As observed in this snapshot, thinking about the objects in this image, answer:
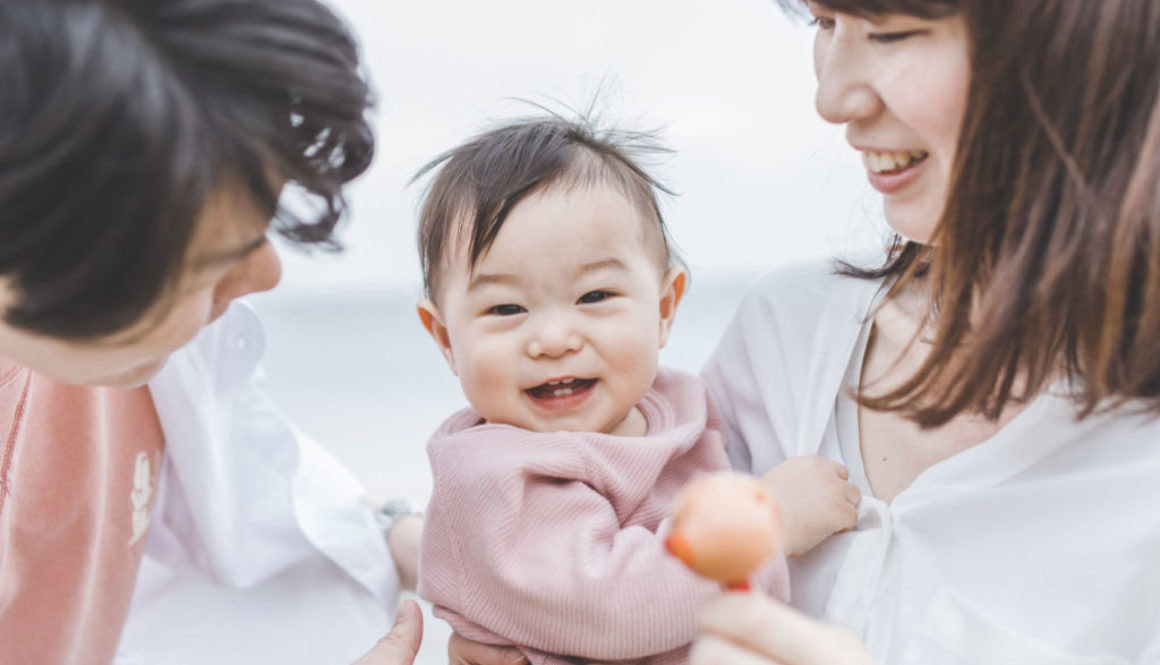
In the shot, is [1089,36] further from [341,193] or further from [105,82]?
[105,82]

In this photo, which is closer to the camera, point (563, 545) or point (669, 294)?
point (563, 545)

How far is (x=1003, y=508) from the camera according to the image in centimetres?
96

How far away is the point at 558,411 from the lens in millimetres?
1092

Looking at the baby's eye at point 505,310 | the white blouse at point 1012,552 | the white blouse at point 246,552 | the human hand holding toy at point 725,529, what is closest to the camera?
the human hand holding toy at point 725,529

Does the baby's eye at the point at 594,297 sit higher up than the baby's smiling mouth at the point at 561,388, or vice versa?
the baby's eye at the point at 594,297

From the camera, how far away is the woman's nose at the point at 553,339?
41.8 inches

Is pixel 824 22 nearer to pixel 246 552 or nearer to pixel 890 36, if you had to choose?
pixel 890 36

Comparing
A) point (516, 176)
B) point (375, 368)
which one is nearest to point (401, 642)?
point (516, 176)

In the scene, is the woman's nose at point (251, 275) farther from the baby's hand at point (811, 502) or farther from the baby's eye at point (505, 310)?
the baby's hand at point (811, 502)

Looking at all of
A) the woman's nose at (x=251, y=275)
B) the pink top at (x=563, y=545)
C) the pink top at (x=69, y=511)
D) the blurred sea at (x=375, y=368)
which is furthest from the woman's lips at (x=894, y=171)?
the blurred sea at (x=375, y=368)

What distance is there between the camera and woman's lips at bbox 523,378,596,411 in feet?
3.58

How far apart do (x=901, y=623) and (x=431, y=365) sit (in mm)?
2475

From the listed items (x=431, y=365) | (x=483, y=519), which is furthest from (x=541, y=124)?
(x=431, y=365)

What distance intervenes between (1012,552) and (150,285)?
77 cm
